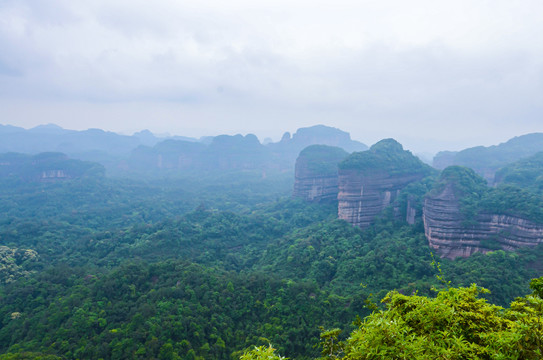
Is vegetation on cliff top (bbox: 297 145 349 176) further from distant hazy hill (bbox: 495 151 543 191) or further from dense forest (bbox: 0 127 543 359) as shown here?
distant hazy hill (bbox: 495 151 543 191)

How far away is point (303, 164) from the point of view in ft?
230

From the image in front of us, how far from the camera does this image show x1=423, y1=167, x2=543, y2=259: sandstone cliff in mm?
28188

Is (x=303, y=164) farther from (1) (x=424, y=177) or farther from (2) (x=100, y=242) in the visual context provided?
(2) (x=100, y=242)

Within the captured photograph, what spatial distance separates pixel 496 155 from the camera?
77.7 metres

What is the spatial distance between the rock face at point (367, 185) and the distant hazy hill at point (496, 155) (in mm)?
37071

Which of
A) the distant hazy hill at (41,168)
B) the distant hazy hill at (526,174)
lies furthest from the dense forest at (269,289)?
the distant hazy hill at (41,168)

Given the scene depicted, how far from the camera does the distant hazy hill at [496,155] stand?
72.4 metres

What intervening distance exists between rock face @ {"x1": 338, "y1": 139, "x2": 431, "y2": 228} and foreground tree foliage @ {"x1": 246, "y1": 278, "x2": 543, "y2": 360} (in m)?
39.6

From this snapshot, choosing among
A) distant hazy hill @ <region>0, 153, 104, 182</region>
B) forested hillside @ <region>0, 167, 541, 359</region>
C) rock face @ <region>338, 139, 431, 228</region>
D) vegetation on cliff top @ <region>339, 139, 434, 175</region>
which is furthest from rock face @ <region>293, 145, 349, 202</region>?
distant hazy hill @ <region>0, 153, 104, 182</region>

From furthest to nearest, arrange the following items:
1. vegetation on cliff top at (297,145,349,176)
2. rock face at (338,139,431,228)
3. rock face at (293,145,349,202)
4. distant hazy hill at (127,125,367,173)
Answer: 1. distant hazy hill at (127,125,367,173)
2. vegetation on cliff top at (297,145,349,176)
3. rock face at (293,145,349,202)
4. rock face at (338,139,431,228)

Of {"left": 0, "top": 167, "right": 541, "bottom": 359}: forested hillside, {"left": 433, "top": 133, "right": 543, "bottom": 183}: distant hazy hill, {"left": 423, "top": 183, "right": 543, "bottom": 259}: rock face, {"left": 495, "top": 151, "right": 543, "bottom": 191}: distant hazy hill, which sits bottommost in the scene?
{"left": 0, "top": 167, "right": 541, "bottom": 359}: forested hillside

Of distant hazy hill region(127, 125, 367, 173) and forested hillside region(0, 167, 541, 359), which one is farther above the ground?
distant hazy hill region(127, 125, 367, 173)

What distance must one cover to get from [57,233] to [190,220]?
70.8 feet

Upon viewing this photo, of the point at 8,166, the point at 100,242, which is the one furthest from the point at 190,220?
the point at 8,166
